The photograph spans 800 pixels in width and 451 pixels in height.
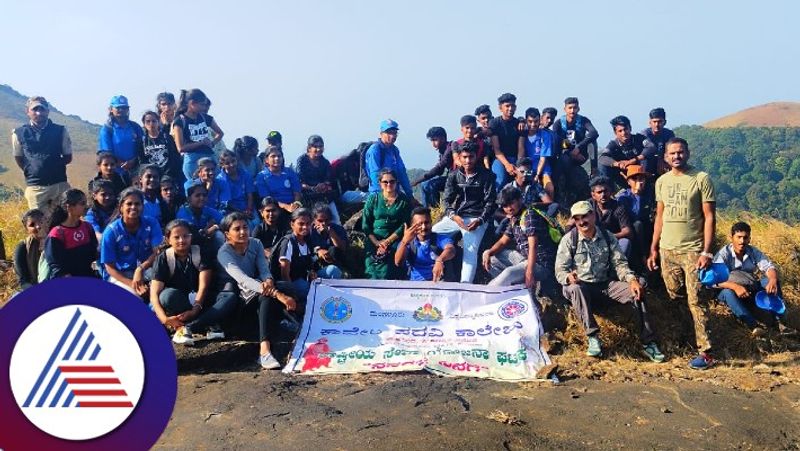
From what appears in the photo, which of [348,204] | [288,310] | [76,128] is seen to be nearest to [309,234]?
[288,310]

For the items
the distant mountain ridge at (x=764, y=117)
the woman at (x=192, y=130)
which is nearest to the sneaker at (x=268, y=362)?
the woman at (x=192, y=130)

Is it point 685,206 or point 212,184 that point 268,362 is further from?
point 685,206

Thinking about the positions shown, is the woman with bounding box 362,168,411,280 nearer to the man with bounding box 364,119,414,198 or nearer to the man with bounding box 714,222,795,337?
the man with bounding box 364,119,414,198

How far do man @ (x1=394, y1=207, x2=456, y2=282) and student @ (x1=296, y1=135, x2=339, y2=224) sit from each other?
7.25ft

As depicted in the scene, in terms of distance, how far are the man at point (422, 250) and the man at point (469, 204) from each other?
23 cm

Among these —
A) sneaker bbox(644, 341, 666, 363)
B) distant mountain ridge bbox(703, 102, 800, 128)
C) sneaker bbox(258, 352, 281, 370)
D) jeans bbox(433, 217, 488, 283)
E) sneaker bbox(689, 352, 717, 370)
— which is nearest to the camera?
sneaker bbox(258, 352, 281, 370)

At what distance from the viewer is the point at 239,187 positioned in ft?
27.8

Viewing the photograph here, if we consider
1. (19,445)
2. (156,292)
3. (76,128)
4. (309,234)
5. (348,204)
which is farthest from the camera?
(76,128)

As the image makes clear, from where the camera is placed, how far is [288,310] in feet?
21.7

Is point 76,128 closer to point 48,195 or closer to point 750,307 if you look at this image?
point 48,195

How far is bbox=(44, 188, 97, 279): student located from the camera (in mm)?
6609

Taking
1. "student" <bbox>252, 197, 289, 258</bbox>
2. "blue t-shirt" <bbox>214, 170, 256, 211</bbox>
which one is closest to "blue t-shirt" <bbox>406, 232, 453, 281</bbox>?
"student" <bbox>252, 197, 289, 258</bbox>

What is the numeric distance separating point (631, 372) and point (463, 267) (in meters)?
2.17

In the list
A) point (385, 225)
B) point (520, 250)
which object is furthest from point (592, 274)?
point (385, 225)
